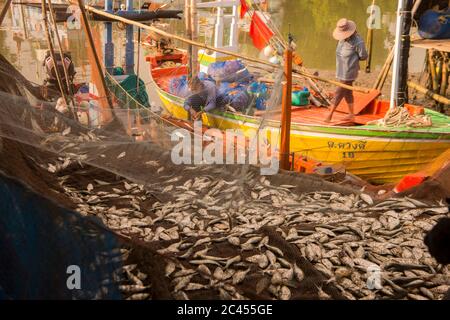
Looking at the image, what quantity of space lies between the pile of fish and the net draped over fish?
2 centimetres

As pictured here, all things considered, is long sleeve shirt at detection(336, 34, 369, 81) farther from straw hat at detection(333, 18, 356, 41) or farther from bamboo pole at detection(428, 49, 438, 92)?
bamboo pole at detection(428, 49, 438, 92)

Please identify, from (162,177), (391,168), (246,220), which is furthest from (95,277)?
(391,168)

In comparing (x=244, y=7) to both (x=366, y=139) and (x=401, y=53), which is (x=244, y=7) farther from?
(x=366, y=139)

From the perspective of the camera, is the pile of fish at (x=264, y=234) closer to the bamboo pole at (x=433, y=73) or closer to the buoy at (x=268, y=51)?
the buoy at (x=268, y=51)

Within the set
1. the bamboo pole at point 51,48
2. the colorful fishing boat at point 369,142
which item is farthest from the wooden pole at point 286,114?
the bamboo pole at point 51,48

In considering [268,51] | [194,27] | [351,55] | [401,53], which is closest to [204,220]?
[351,55]

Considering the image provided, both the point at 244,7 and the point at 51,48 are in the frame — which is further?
the point at 244,7

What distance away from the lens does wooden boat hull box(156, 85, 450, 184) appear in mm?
10492

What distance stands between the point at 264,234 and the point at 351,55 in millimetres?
6222

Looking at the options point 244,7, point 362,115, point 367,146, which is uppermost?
point 244,7

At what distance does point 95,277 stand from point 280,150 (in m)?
5.51

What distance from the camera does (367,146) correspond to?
35.4ft
